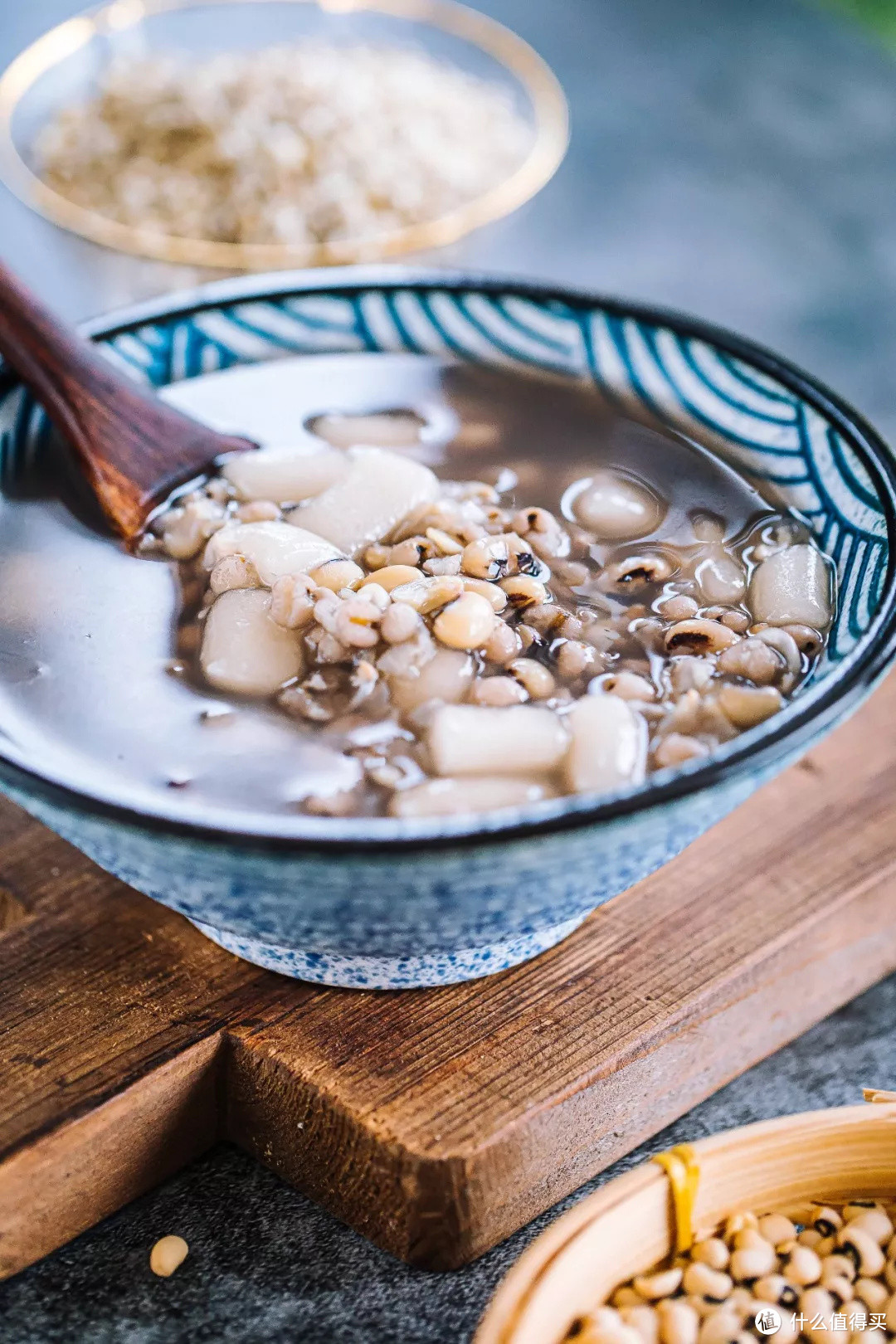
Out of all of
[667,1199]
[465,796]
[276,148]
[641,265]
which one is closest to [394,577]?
[465,796]

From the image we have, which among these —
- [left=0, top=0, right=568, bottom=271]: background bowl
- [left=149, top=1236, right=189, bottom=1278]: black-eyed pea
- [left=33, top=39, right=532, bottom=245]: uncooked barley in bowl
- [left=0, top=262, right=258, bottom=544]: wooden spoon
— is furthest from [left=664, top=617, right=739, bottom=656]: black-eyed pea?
[left=0, top=0, right=568, bottom=271]: background bowl

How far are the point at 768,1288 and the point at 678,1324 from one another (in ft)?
0.32

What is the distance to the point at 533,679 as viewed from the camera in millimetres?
1341

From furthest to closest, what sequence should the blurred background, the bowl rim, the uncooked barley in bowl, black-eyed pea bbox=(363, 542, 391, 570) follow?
1. the blurred background
2. the uncooked barley in bowl
3. black-eyed pea bbox=(363, 542, 391, 570)
4. the bowl rim

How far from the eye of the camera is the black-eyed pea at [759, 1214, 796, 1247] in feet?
4.32

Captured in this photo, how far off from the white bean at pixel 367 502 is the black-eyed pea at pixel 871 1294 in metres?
0.87

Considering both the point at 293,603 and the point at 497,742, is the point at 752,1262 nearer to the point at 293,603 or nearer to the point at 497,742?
the point at 497,742

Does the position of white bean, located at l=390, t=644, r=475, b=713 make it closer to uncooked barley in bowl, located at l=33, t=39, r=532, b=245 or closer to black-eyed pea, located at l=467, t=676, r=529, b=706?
black-eyed pea, located at l=467, t=676, r=529, b=706

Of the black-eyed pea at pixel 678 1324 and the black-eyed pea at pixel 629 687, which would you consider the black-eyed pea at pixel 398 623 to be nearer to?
the black-eyed pea at pixel 629 687

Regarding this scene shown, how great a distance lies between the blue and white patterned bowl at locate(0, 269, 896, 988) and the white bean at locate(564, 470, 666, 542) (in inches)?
5.2

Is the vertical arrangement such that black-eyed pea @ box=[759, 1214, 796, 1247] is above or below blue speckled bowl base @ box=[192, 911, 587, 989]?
below

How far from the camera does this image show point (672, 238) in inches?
134

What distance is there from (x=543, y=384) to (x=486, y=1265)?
107 centimetres

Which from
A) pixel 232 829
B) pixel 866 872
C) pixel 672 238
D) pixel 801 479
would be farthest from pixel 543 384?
pixel 672 238
